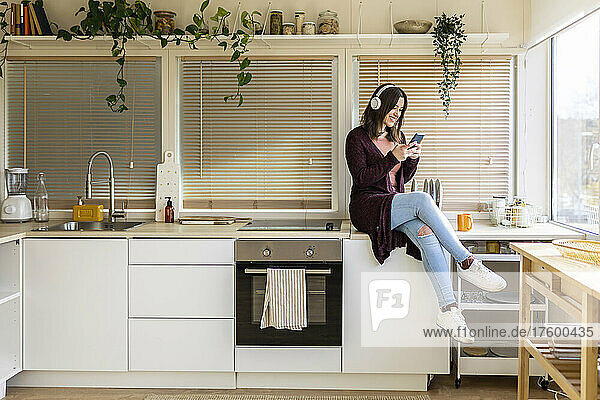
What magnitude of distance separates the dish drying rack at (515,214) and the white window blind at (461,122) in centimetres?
22

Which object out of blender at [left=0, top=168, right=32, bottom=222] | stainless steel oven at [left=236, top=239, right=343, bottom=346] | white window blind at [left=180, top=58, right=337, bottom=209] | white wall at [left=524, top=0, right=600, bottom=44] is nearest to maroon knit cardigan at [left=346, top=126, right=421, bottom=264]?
stainless steel oven at [left=236, top=239, right=343, bottom=346]

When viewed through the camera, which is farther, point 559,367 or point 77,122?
point 77,122

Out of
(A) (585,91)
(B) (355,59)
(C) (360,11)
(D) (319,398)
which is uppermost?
(C) (360,11)

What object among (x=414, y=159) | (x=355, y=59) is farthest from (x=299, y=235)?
(x=355, y=59)

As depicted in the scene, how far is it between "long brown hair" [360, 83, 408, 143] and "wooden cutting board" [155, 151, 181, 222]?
122cm

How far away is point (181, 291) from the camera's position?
3650 millimetres

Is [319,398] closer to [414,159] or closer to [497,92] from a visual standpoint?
[414,159]

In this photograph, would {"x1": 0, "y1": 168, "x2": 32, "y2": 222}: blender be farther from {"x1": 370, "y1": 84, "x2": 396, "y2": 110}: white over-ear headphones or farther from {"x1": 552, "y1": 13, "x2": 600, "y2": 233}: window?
{"x1": 552, "y1": 13, "x2": 600, "y2": 233}: window

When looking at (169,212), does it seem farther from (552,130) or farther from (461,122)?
(552,130)

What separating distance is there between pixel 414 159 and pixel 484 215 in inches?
25.7

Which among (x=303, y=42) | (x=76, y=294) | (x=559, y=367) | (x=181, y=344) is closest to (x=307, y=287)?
(x=181, y=344)

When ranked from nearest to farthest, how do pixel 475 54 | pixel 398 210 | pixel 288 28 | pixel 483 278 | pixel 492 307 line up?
pixel 483 278, pixel 398 210, pixel 492 307, pixel 288 28, pixel 475 54

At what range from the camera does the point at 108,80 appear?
4301mm

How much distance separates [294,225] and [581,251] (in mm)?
1807
